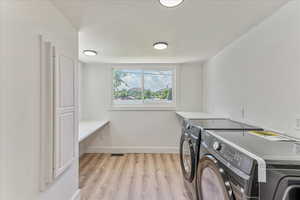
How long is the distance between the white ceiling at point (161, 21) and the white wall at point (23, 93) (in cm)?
32

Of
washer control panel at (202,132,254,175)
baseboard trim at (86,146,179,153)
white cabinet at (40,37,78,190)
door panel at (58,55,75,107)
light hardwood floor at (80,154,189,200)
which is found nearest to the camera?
washer control panel at (202,132,254,175)

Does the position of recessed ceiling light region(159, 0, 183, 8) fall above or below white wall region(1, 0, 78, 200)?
above

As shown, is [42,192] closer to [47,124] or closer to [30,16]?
[47,124]

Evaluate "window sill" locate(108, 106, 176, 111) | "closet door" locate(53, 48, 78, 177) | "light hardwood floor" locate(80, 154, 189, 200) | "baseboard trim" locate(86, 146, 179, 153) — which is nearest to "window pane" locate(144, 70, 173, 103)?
"window sill" locate(108, 106, 176, 111)

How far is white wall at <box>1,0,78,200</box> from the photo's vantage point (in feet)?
3.80

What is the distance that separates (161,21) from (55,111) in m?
1.31

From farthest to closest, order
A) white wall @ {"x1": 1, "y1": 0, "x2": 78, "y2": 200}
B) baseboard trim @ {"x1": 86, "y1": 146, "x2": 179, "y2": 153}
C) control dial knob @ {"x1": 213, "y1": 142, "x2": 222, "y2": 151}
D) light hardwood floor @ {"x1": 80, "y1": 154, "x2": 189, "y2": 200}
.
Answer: baseboard trim @ {"x1": 86, "y1": 146, "x2": 179, "y2": 153}, light hardwood floor @ {"x1": 80, "y1": 154, "x2": 189, "y2": 200}, control dial knob @ {"x1": 213, "y1": 142, "x2": 222, "y2": 151}, white wall @ {"x1": 1, "y1": 0, "x2": 78, "y2": 200}

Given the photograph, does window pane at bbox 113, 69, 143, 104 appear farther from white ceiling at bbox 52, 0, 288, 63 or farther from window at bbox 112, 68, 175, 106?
white ceiling at bbox 52, 0, 288, 63

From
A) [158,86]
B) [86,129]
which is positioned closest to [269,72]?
[86,129]

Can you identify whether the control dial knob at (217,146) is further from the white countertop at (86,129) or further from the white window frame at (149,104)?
the white window frame at (149,104)

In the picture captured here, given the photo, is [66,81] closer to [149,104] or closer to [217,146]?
[217,146]

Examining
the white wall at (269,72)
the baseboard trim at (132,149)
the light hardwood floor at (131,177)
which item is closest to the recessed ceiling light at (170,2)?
the white wall at (269,72)

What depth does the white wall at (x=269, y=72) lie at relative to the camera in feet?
5.34

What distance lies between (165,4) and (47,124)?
1324mm
